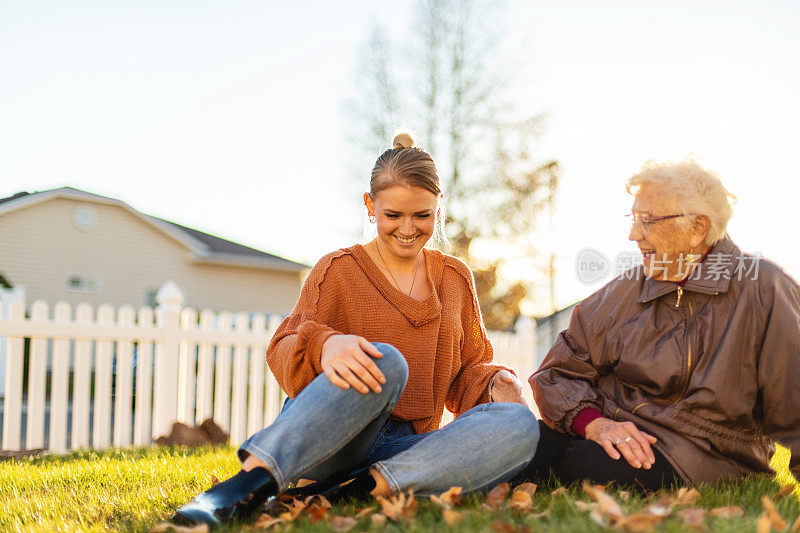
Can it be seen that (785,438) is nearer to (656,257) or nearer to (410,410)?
(656,257)

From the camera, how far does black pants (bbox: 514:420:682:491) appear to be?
262 centimetres

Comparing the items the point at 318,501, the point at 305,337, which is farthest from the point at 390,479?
the point at 305,337

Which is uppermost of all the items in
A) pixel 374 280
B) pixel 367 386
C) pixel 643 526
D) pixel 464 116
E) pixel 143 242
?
pixel 464 116

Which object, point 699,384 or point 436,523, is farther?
point 699,384

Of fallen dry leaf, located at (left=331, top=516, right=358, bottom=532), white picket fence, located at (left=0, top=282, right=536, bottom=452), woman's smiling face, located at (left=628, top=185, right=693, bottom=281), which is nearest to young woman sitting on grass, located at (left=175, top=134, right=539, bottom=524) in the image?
fallen dry leaf, located at (left=331, top=516, right=358, bottom=532)

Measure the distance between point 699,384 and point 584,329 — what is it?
0.54 m

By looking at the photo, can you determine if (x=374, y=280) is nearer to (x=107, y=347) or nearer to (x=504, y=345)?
(x=107, y=347)

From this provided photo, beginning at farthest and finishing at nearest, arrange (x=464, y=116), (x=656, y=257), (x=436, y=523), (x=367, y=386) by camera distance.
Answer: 1. (x=464, y=116)
2. (x=656, y=257)
3. (x=367, y=386)
4. (x=436, y=523)

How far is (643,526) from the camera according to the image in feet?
5.53

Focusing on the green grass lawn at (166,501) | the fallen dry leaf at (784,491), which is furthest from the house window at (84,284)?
the fallen dry leaf at (784,491)

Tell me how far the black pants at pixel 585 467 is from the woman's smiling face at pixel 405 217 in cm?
102

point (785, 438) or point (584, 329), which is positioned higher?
point (584, 329)

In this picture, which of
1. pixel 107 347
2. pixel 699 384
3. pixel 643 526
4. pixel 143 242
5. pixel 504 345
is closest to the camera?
pixel 643 526

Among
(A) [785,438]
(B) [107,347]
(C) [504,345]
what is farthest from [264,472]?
(C) [504,345]
